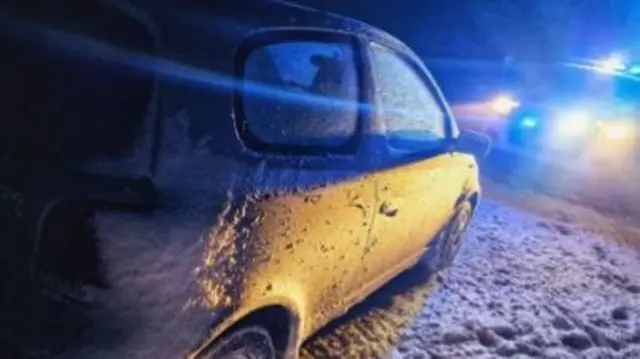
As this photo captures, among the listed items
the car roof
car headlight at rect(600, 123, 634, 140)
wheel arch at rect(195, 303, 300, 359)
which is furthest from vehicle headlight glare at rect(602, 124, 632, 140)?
wheel arch at rect(195, 303, 300, 359)

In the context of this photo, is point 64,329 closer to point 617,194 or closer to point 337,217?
point 337,217

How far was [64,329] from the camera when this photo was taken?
173cm

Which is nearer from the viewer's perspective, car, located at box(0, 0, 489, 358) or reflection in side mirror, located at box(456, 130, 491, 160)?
car, located at box(0, 0, 489, 358)

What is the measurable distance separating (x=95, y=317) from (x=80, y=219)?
30 cm

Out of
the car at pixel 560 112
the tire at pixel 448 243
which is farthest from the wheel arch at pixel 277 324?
the car at pixel 560 112

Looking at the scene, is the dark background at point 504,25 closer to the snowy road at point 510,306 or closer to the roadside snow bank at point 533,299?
the roadside snow bank at point 533,299

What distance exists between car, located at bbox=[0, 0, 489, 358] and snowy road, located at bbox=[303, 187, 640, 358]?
767mm

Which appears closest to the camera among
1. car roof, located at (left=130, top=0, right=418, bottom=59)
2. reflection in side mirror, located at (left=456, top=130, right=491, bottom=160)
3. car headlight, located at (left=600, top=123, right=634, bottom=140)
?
car roof, located at (left=130, top=0, right=418, bottom=59)

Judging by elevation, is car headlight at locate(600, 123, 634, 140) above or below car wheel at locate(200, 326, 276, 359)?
above

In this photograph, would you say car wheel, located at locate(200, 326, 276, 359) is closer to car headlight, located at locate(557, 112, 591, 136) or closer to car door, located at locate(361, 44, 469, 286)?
car door, located at locate(361, 44, 469, 286)

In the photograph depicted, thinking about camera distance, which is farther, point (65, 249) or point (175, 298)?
point (175, 298)

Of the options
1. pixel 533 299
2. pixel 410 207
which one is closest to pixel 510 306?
pixel 533 299

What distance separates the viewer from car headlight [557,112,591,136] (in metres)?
8.31

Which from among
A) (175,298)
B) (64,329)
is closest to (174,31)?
(175,298)
